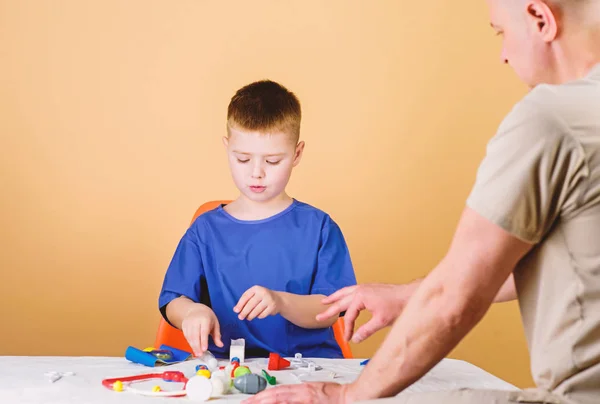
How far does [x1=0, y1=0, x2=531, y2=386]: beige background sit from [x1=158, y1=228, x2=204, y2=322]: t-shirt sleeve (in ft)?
2.44

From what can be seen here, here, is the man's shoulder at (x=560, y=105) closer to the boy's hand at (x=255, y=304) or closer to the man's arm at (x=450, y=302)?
the man's arm at (x=450, y=302)

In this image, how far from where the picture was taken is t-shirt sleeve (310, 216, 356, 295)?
1.80m

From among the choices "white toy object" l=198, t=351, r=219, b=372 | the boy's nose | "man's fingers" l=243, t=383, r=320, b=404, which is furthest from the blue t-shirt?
"man's fingers" l=243, t=383, r=320, b=404

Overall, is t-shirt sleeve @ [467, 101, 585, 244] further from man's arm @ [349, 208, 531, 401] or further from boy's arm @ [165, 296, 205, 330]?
boy's arm @ [165, 296, 205, 330]

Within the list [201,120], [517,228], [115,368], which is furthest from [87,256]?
[517,228]

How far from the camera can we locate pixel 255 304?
1.53 meters

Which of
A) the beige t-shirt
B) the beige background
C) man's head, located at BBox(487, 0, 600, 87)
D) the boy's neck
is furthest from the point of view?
the beige background

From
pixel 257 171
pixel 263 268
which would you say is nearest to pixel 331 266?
pixel 263 268

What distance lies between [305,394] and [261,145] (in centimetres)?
90

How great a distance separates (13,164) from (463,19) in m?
1.57

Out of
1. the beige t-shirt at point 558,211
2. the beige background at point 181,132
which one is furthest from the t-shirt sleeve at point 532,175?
the beige background at point 181,132

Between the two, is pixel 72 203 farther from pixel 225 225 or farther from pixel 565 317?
pixel 565 317

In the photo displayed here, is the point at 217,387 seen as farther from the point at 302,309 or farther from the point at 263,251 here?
the point at 263,251

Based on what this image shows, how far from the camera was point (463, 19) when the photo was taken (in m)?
2.71
